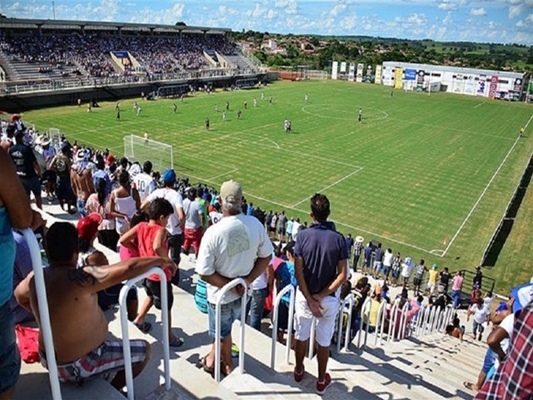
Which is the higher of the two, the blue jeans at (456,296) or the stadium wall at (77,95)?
the stadium wall at (77,95)

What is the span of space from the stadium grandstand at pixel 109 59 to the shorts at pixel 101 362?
45659mm

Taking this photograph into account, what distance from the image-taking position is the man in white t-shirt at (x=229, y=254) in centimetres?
454

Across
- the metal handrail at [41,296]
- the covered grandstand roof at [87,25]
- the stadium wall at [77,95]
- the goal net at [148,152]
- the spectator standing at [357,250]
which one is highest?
the covered grandstand roof at [87,25]

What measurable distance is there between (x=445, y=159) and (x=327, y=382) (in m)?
33.2

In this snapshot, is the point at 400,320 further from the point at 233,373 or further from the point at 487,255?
the point at 487,255

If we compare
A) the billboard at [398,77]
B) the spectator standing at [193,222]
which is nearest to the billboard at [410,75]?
the billboard at [398,77]

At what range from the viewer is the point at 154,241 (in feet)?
17.4

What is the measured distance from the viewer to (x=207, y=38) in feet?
271

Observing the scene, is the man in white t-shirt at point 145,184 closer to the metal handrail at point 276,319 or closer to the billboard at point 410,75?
the metal handrail at point 276,319

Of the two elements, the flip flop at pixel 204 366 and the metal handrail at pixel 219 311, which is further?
the flip flop at pixel 204 366

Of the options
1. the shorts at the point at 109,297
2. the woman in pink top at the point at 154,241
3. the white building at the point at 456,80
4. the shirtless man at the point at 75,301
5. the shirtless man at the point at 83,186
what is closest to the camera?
the shirtless man at the point at 75,301

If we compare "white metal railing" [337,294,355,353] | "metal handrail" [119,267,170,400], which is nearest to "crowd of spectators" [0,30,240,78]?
"white metal railing" [337,294,355,353]

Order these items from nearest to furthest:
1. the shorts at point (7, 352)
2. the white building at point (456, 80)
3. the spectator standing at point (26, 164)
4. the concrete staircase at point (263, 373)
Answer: the shorts at point (7, 352) → the concrete staircase at point (263, 373) → the spectator standing at point (26, 164) → the white building at point (456, 80)

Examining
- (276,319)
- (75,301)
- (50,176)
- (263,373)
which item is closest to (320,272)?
(276,319)
